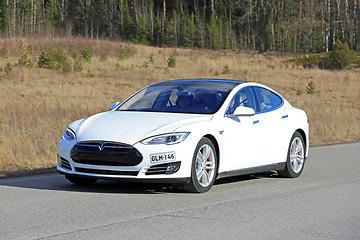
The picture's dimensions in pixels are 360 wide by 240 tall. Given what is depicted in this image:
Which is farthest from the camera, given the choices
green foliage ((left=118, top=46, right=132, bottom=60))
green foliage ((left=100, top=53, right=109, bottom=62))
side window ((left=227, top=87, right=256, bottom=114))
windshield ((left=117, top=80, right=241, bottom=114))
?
green foliage ((left=118, top=46, right=132, bottom=60))

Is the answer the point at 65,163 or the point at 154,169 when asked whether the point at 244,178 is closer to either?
the point at 154,169

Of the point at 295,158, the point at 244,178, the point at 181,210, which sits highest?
the point at 181,210

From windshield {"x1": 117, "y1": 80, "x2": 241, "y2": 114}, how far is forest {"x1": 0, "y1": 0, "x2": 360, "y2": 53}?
58.9 meters

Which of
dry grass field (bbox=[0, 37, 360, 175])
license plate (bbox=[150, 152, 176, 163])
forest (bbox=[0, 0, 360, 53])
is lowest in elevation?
dry grass field (bbox=[0, 37, 360, 175])

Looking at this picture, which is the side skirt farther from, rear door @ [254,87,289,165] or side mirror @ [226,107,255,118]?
side mirror @ [226,107,255,118]

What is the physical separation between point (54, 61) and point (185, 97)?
3171cm

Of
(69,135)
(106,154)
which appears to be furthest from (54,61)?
(106,154)

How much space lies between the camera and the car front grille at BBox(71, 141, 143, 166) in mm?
7625

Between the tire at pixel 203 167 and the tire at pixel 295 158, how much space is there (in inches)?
80.7

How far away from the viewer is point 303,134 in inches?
411

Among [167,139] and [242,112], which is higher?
[242,112]

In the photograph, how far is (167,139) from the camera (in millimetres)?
7742

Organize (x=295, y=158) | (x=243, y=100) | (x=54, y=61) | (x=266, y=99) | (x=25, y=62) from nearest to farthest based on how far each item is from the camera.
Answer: (x=243, y=100)
(x=266, y=99)
(x=295, y=158)
(x=25, y=62)
(x=54, y=61)

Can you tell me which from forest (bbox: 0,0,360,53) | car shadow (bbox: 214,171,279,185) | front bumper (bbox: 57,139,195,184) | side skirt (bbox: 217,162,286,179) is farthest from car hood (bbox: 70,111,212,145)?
forest (bbox: 0,0,360,53)
